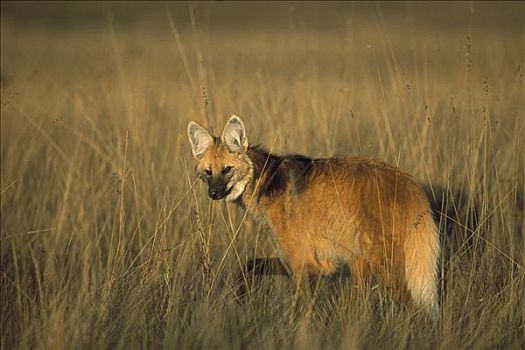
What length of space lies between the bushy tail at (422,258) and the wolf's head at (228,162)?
4.26ft

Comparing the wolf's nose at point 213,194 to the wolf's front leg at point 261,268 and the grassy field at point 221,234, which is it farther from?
the wolf's front leg at point 261,268

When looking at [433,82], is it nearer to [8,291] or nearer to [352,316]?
[352,316]

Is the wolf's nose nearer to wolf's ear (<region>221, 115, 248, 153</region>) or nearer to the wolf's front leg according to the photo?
wolf's ear (<region>221, 115, 248, 153</region>)

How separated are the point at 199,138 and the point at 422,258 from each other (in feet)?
5.92

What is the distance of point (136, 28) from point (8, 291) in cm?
1660

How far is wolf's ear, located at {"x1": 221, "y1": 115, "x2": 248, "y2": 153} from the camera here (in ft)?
15.0

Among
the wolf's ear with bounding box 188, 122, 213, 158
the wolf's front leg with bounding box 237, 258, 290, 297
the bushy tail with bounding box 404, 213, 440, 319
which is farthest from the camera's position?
the wolf's ear with bounding box 188, 122, 213, 158

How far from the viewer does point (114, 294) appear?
3711mm

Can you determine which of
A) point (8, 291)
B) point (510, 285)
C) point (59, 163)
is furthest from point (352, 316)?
point (59, 163)

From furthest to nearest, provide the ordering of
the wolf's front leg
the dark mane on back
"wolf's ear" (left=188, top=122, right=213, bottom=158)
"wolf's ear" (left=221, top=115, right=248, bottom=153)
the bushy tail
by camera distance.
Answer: "wolf's ear" (left=188, top=122, right=213, bottom=158) < "wolf's ear" (left=221, top=115, right=248, bottom=153) < the dark mane on back < the wolf's front leg < the bushy tail

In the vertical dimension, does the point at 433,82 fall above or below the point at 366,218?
above

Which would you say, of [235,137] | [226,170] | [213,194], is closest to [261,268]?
[213,194]

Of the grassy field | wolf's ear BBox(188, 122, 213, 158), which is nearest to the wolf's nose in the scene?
the grassy field

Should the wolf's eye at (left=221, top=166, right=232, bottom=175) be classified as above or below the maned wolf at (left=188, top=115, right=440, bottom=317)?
above
